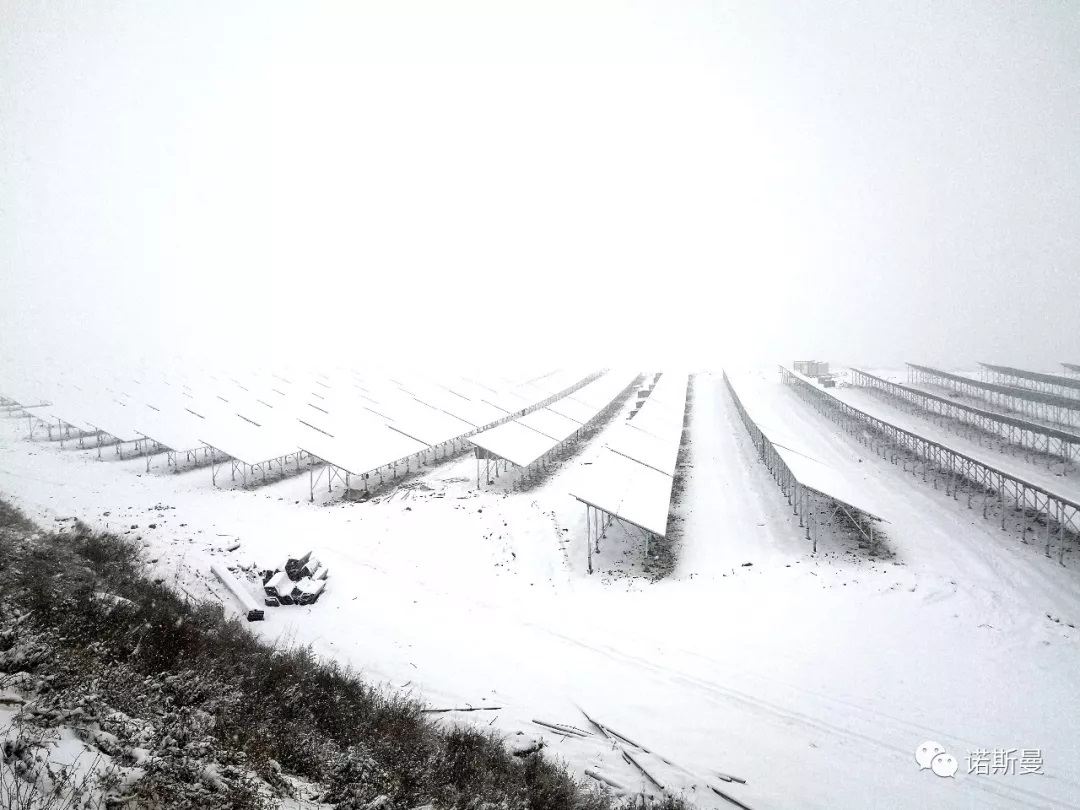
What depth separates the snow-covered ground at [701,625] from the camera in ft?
26.3

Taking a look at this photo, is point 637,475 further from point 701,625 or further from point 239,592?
point 239,592

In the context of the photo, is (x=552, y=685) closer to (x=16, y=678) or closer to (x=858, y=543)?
(x=16, y=678)

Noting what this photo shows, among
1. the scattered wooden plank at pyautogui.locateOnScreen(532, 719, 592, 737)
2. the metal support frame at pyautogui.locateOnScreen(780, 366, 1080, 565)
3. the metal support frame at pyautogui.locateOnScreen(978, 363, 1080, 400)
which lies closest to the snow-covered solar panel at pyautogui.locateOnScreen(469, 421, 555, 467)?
the scattered wooden plank at pyautogui.locateOnScreen(532, 719, 592, 737)

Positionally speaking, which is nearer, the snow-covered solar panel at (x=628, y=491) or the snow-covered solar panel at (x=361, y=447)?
the snow-covered solar panel at (x=628, y=491)

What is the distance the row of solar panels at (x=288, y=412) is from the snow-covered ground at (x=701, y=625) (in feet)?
9.23

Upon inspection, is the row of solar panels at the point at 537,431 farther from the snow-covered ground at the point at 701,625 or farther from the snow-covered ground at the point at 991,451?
the snow-covered ground at the point at 991,451

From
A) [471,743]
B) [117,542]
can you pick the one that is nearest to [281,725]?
[471,743]

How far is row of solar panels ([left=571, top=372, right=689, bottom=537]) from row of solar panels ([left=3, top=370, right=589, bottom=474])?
9389 millimetres

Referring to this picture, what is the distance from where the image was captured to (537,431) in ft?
85.5

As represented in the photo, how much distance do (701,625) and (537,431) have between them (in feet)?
50.3

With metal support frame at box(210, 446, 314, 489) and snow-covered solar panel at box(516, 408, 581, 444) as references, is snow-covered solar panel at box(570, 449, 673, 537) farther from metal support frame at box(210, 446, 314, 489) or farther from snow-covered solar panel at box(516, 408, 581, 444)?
metal support frame at box(210, 446, 314, 489)

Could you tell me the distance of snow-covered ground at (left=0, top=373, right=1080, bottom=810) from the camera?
26.3ft

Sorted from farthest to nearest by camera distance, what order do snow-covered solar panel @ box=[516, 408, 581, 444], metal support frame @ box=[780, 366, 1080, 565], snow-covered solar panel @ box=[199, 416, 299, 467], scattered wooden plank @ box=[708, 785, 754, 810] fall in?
snow-covered solar panel @ box=[516, 408, 581, 444]
snow-covered solar panel @ box=[199, 416, 299, 467]
metal support frame @ box=[780, 366, 1080, 565]
scattered wooden plank @ box=[708, 785, 754, 810]

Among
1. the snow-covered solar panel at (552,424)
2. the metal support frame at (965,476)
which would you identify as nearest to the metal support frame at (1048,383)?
the metal support frame at (965,476)
